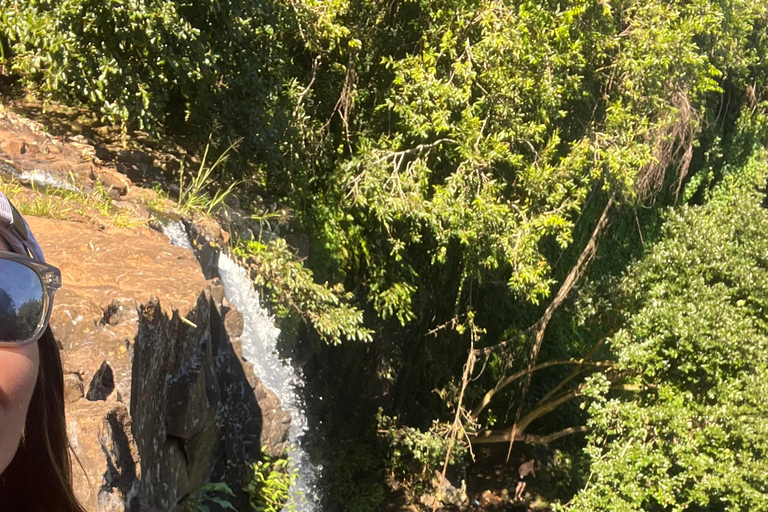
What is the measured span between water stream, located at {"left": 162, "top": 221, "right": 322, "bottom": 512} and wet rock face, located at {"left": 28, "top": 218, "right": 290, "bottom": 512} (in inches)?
27.0

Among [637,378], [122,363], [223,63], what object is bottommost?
[637,378]

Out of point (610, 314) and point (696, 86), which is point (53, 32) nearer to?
point (696, 86)

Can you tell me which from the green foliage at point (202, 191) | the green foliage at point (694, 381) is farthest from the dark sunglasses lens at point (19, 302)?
the green foliage at point (694, 381)

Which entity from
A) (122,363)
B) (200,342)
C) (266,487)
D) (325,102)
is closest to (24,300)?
(122,363)

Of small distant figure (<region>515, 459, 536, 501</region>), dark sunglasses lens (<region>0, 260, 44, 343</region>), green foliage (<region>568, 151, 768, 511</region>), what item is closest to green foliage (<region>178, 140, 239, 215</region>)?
→ dark sunglasses lens (<region>0, 260, 44, 343</region>)

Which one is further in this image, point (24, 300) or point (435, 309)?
point (435, 309)

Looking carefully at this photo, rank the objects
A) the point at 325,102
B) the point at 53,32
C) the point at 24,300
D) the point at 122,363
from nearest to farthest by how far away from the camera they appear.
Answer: the point at 24,300 < the point at 122,363 < the point at 53,32 < the point at 325,102

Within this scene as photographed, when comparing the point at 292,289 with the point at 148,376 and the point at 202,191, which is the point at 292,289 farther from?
the point at 148,376

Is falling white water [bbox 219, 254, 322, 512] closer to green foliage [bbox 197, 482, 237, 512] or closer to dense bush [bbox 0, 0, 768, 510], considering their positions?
dense bush [bbox 0, 0, 768, 510]

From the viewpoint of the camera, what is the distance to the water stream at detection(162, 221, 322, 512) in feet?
18.4

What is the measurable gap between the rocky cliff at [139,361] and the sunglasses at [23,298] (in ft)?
4.63

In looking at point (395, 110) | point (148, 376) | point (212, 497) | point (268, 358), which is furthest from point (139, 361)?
point (395, 110)

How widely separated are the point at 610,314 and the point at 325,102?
14.7 feet

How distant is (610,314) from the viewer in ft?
28.8
